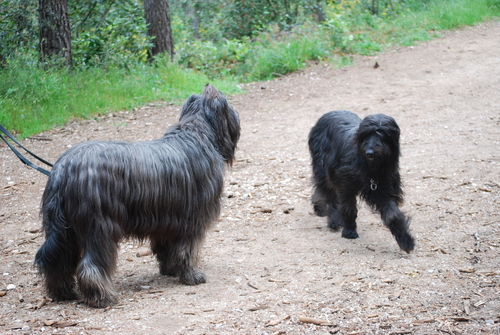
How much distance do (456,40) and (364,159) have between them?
10668 millimetres

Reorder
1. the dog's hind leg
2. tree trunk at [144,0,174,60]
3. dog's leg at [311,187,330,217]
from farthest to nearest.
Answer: tree trunk at [144,0,174,60]
dog's leg at [311,187,330,217]
the dog's hind leg

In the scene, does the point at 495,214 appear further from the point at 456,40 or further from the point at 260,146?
A: the point at 456,40

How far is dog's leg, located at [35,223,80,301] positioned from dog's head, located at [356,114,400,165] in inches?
120

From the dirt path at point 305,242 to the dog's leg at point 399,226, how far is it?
0.15 metres

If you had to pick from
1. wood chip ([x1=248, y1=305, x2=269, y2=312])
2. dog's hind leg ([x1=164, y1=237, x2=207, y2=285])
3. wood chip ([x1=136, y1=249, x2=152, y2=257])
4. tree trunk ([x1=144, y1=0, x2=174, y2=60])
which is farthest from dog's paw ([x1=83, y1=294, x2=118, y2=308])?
tree trunk ([x1=144, y1=0, x2=174, y2=60])

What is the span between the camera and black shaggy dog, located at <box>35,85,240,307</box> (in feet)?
14.3

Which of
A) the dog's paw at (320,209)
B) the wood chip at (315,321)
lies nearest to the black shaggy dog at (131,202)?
the wood chip at (315,321)

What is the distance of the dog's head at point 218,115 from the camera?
539cm

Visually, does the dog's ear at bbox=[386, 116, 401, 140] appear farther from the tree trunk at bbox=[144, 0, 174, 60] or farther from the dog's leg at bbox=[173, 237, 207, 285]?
the tree trunk at bbox=[144, 0, 174, 60]

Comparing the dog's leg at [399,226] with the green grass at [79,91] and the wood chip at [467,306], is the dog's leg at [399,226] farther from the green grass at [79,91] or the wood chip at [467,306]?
the green grass at [79,91]

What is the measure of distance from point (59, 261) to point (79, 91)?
7.92 meters

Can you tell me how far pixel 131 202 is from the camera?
459 centimetres

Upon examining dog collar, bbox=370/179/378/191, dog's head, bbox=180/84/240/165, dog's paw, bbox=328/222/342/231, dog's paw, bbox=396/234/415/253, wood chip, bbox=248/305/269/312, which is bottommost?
dog's paw, bbox=328/222/342/231

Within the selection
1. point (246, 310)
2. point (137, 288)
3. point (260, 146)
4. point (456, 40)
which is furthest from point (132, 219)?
point (456, 40)
